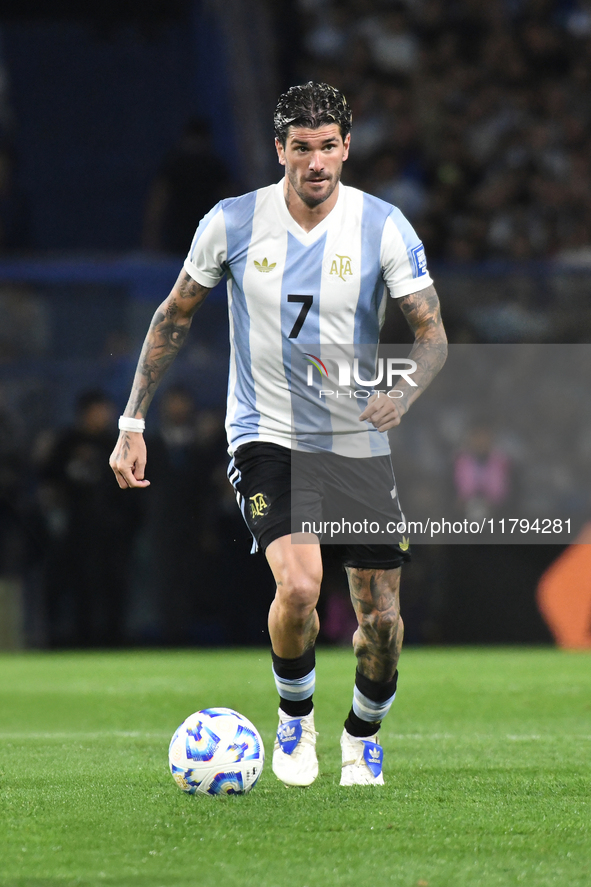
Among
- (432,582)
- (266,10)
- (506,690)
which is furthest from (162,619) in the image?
(266,10)

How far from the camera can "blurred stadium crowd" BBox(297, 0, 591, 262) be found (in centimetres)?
1323

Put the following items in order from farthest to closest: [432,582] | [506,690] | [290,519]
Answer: [432,582]
[506,690]
[290,519]

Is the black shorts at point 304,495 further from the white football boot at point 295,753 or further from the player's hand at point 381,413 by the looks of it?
the white football boot at point 295,753

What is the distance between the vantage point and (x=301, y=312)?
4863mm

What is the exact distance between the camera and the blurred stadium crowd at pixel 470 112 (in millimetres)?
13234

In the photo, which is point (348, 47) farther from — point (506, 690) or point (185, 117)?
point (506, 690)

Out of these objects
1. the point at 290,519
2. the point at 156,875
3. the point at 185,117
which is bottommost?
the point at 156,875

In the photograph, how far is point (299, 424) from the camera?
4.88 meters

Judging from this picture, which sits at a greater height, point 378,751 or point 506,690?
point 378,751

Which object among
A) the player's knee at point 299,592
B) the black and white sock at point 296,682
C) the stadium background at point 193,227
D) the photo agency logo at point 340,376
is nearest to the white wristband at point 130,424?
the photo agency logo at point 340,376

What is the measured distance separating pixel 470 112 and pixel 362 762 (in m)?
10.4

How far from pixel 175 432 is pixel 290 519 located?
6759 mm

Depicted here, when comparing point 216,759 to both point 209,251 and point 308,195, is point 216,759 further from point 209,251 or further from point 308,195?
point 308,195

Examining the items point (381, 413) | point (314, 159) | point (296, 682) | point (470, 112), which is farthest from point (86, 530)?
point (381, 413)
